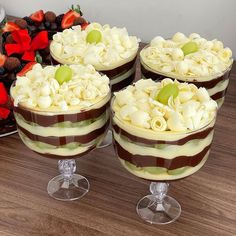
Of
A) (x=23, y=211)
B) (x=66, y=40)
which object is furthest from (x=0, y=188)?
(x=66, y=40)

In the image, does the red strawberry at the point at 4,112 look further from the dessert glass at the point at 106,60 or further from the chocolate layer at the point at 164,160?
the chocolate layer at the point at 164,160

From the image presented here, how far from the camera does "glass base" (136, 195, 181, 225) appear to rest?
718 millimetres

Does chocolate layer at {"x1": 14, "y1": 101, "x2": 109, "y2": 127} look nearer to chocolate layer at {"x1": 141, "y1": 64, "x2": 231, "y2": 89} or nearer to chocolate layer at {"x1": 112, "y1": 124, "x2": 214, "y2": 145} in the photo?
chocolate layer at {"x1": 112, "y1": 124, "x2": 214, "y2": 145}

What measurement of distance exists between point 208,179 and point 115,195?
16 cm

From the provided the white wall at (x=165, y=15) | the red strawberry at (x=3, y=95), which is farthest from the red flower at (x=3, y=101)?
the white wall at (x=165, y=15)

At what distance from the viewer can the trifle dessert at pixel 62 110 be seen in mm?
661

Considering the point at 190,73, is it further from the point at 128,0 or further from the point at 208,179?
the point at 128,0

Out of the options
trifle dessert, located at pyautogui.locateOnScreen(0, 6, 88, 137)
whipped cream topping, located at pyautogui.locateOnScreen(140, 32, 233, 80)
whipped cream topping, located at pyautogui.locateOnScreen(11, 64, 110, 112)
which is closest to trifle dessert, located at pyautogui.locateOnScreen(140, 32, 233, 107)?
whipped cream topping, located at pyautogui.locateOnScreen(140, 32, 233, 80)

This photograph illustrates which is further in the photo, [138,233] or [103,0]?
[103,0]

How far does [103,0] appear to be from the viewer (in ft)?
4.29

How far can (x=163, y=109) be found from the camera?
2.06 ft

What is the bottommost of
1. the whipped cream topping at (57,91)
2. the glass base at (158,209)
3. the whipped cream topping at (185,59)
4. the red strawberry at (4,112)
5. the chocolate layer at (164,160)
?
the glass base at (158,209)

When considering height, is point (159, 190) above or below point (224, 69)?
below

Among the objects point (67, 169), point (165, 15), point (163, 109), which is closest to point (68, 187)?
point (67, 169)
